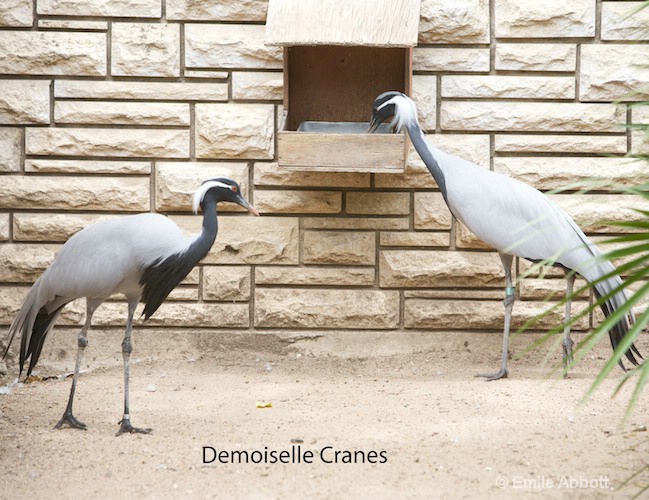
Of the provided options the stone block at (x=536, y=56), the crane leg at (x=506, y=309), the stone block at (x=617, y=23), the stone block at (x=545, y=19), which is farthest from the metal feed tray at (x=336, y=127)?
the stone block at (x=617, y=23)

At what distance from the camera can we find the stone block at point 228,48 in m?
5.32

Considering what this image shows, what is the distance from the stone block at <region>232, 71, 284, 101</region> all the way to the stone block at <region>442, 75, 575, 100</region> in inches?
43.0

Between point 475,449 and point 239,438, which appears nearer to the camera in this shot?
point 475,449

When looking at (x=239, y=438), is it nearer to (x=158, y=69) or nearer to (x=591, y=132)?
(x=158, y=69)

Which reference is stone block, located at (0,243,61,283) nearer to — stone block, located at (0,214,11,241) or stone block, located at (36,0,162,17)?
stone block, located at (0,214,11,241)

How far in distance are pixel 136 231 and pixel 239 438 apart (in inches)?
43.7

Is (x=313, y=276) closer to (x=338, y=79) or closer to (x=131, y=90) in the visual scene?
(x=338, y=79)

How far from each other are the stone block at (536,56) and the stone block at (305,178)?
43.5 inches

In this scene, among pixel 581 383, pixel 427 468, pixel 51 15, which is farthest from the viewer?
pixel 51 15

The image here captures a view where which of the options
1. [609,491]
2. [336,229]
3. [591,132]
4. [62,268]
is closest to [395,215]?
[336,229]

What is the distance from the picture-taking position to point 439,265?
17.7 ft

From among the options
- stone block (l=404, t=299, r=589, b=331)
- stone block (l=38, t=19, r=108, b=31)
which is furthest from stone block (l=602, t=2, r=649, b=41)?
stone block (l=38, t=19, r=108, b=31)

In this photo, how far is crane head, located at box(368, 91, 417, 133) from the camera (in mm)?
4859

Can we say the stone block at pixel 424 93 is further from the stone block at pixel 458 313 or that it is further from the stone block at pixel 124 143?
the stone block at pixel 124 143
